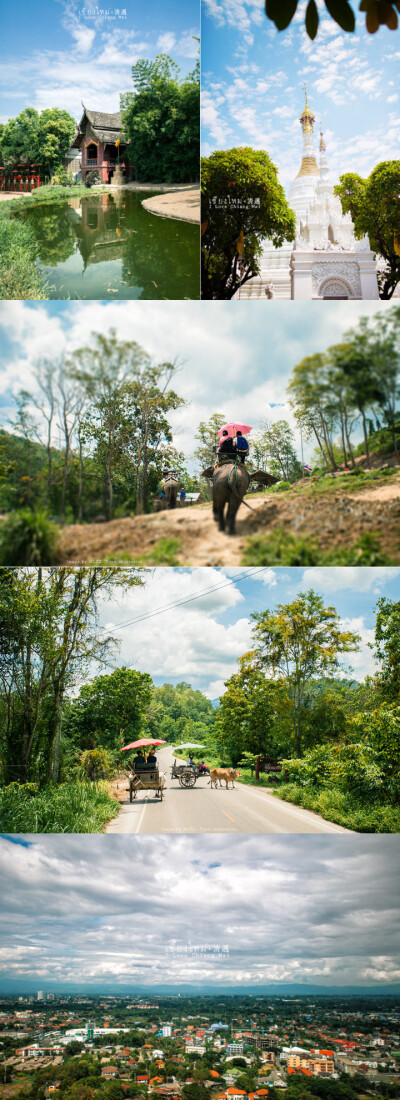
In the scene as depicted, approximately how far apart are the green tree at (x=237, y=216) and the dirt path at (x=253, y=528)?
246 centimetres

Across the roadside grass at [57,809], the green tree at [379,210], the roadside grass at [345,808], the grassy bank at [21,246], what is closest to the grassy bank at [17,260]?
the grassy bank at [21,246]

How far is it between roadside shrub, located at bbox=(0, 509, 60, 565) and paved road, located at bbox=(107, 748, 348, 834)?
2.31 metres

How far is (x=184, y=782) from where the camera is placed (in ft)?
22.8

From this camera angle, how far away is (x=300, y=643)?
7.12 metres

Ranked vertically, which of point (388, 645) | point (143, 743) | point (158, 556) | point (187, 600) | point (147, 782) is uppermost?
point (158, 556)

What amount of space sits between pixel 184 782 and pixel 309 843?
123 cm

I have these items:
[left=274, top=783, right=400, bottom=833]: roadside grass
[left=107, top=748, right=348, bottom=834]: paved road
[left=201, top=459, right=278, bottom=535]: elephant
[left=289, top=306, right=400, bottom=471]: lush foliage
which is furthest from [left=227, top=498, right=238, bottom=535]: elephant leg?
[left=274, top=783, right=400, bottom=833]: roadside grass

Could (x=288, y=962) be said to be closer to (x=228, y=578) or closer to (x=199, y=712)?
(x=199, y=712)

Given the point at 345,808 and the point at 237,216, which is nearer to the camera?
the point at 345,808

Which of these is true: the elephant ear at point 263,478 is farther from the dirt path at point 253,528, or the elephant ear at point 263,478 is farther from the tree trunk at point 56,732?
the tree trunk at point 56,732

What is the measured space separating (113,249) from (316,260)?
2.18 metres

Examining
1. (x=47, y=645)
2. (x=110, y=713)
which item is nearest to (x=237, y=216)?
(x=47, y=645)

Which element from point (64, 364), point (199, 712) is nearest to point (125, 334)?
point (64, 364)

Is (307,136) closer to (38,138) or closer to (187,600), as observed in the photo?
(38,138)
